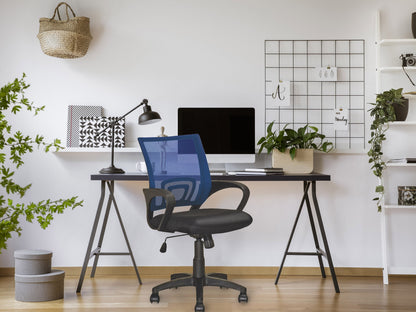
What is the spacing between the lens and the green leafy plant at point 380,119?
373 cm

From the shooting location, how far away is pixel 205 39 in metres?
4.07

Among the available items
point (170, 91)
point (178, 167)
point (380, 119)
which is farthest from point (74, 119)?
point (380, 119)

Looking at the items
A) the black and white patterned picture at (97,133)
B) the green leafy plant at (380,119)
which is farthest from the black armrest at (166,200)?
the green leafy plant at (380,119)

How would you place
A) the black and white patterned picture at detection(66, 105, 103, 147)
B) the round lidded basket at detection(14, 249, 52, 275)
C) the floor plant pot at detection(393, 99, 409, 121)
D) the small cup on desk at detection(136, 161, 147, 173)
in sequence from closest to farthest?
the round lidded basket at detection(14, 249, 52, 275), the small cup on desk at detection(136, 161, 147, 173), the floor plant pot at detection(393, 99, 409, 121), the black and white patterned picture at detection(66, 105, 103, 147)

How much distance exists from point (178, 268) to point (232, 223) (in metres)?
1.23

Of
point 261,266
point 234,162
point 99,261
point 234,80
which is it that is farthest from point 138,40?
point 261,266

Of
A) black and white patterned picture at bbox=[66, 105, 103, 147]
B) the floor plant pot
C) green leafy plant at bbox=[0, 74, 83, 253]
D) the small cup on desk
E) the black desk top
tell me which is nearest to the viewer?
green leafy plant at bbox=[0, 74, 83, 253]

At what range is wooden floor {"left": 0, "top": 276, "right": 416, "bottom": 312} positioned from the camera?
10.2 ft

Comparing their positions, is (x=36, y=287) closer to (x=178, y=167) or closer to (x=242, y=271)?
(x=178, y=167)

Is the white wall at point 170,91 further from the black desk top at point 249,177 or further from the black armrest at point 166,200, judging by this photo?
the black armrest at point 166,200

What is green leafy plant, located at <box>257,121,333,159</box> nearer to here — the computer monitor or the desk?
the computer monitor

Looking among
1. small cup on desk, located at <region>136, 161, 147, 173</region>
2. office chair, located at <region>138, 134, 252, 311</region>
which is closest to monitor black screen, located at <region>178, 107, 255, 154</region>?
small cup on desk, located at <region>136, 161, 147, 173</region>

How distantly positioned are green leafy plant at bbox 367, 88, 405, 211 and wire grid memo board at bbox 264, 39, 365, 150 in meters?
0.24

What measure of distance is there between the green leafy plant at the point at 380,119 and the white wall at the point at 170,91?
0.27 metres
